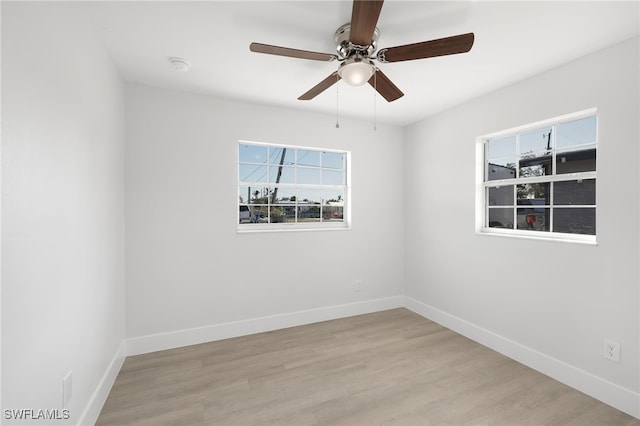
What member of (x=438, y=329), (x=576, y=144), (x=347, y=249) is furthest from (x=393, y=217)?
(x=576, y=144)

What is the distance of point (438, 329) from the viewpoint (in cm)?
336

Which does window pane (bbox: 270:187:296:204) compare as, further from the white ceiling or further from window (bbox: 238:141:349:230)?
Answer: the white ceiling

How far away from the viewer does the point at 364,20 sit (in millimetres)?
1486

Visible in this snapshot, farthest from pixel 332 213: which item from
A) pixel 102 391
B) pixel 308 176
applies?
pixel 102 391

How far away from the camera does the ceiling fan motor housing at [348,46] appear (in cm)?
182

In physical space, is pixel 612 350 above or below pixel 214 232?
below

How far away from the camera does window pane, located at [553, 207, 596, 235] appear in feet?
7.52

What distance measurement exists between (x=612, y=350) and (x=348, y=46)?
2.84 m

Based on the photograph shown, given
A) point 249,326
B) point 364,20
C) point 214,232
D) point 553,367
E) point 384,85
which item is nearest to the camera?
point 364,20

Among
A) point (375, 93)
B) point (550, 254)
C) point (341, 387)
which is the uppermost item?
point (375, 93)

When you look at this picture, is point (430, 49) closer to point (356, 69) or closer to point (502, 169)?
point (356, 69)

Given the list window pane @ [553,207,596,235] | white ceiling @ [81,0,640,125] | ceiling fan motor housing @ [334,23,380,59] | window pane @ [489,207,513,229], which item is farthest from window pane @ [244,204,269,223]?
→ window pane @ [553,207,596,235]

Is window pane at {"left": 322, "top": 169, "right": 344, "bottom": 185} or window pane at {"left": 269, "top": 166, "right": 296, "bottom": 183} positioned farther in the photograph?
window pane at {"left": 322, "top": 169, "right": 344, "bottom": 185}

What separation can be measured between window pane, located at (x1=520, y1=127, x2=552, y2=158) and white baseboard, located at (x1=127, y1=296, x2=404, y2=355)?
7.91 ft
